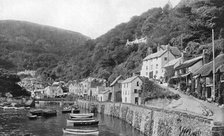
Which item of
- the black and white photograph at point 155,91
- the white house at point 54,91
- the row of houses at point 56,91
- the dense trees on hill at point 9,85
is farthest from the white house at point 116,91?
the white house at point 54,91

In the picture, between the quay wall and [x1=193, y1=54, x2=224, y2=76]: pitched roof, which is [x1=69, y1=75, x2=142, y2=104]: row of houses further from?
[x1=193, y1=54, x2=224, y2=76]: pitched roof

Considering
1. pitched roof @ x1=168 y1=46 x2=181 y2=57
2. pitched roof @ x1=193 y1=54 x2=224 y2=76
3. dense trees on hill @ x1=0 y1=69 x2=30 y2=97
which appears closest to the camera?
pitched roof @ x1=193 y1=54 x2=224 y2=76

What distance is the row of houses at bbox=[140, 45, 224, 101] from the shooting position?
43106mm

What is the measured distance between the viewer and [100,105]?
8006 cm

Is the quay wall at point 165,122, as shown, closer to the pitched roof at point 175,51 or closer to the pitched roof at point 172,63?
the pitched roof at point 172,63

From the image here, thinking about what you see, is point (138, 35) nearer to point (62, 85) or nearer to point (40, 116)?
point (62, 85)

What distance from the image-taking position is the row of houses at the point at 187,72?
141ft

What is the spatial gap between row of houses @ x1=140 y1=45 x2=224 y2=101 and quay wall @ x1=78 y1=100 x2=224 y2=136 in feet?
32.6

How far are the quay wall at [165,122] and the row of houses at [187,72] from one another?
994 cm

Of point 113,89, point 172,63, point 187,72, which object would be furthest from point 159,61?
point 187,72

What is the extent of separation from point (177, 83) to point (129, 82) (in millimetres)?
12094

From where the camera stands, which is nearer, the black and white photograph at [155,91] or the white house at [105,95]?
the black and white photograph at [155,91]

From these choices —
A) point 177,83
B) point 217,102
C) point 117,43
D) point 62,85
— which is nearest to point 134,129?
point 217,102

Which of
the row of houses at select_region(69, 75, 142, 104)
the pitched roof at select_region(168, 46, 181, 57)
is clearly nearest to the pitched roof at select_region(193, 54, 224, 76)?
the row of houses at select_region(69, 75, 142, 104)
